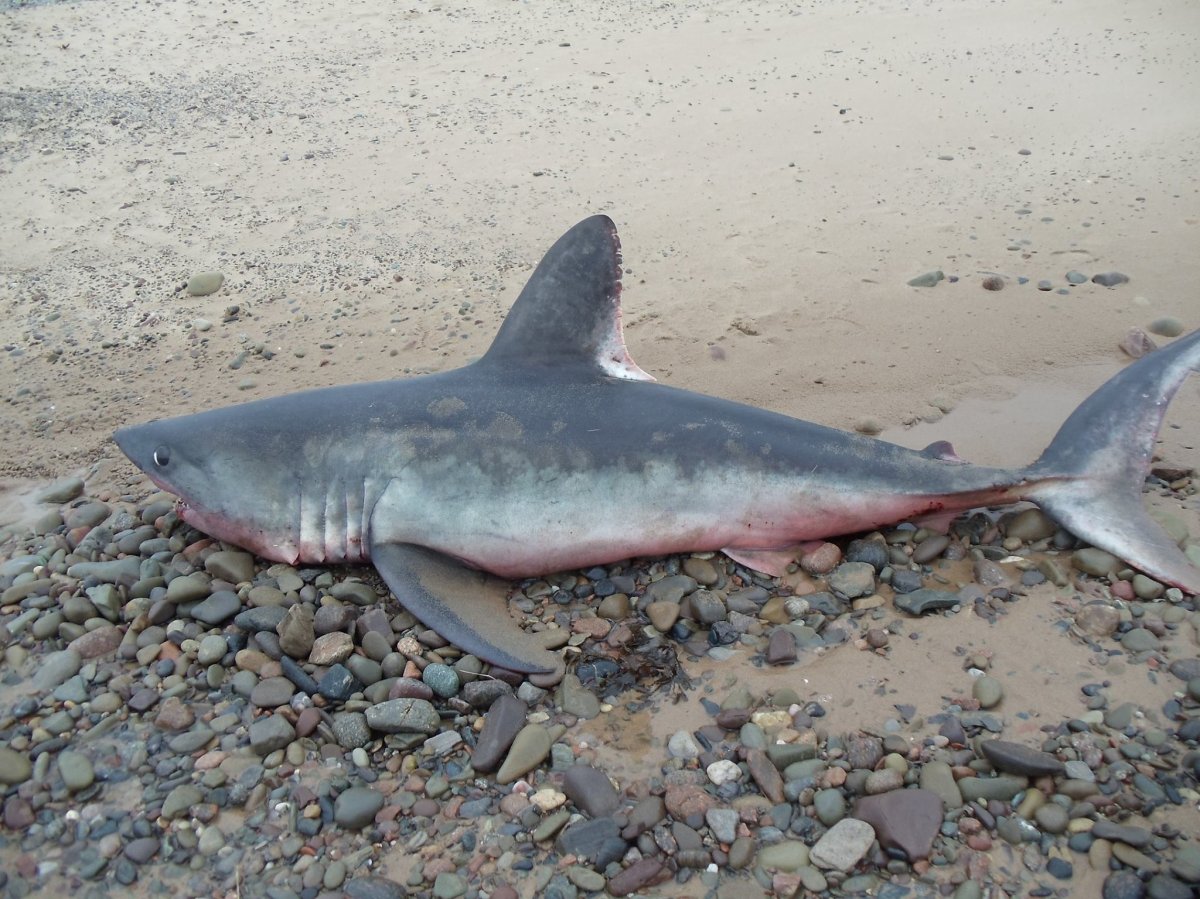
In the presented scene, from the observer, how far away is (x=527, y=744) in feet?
10.3

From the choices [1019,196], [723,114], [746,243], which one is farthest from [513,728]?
[723,114]

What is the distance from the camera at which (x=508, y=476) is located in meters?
3.85

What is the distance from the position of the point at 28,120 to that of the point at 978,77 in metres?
8.13

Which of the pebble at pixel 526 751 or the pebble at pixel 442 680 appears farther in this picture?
the pebble at pixel 442 680

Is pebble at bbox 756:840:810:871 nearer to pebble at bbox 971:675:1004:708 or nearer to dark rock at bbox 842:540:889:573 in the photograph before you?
pebble at bbox 971:675:1004:708

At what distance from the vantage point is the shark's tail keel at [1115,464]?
3699mm

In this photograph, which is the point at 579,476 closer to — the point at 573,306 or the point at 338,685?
the point at 573,306

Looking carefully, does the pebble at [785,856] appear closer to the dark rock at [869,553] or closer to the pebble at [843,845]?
the pebble at [843,845]

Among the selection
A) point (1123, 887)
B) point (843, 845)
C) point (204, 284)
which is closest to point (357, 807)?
point (843, 845)

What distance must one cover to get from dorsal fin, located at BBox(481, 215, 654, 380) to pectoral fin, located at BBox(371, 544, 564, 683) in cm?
87

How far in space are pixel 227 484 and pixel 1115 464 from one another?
3.41 metres

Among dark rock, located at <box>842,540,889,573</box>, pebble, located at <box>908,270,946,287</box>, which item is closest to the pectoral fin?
dark rock, located at <box>842,540,889,573</box>

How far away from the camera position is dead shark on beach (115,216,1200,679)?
12.5 feet

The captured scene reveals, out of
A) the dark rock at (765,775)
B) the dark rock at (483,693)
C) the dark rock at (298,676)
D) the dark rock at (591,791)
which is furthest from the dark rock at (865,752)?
the dark rock at (298,676)
